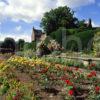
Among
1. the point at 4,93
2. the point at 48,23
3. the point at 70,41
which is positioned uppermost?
the point at 48,23

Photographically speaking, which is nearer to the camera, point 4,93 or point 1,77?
point 4,93

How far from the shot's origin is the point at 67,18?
74.4 metres

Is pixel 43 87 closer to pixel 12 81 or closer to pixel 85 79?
pixel 12 81

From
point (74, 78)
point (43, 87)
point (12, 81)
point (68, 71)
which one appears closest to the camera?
point (43, 87)

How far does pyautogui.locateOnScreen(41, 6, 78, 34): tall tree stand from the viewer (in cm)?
7338

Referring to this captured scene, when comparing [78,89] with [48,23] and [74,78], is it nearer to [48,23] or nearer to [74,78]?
[74,78]

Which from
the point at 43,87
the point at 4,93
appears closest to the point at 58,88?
the point at 43,87

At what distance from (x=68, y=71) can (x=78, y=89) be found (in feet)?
15.4

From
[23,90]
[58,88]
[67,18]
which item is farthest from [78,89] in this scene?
[67,18]

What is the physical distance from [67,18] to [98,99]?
6717 cm

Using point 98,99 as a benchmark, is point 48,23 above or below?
above

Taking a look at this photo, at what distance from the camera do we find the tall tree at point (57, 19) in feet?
241

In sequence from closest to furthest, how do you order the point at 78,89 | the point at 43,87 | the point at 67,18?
the point at 78,89, the point at 43,87, the point at 67,18

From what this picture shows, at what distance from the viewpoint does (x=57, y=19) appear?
75.3 metres
